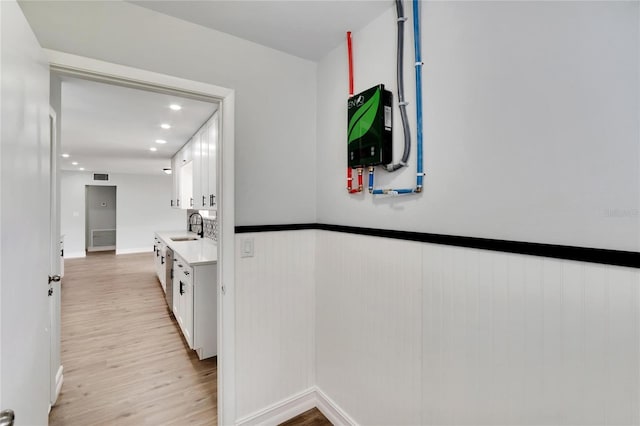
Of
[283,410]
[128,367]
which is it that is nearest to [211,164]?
[128,367]

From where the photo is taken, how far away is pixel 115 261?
291 inches

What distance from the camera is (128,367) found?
2660 mm

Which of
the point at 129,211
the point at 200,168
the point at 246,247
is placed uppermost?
the point at 200,168

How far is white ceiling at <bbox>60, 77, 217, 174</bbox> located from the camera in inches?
106

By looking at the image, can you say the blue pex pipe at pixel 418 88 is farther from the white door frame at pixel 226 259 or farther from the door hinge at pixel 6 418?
the door hinge at pixel 6 418

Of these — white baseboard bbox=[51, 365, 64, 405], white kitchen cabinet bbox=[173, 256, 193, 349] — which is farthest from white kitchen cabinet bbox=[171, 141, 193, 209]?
white baseboard bbox=[51, 365, 64, 405]

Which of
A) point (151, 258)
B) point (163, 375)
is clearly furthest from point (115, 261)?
point (163, 375)

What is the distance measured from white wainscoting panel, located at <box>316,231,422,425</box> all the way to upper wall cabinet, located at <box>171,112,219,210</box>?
175cm

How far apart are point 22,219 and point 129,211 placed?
9.01m

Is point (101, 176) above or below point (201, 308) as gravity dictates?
above

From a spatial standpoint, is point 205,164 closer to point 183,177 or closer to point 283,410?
point 183,177

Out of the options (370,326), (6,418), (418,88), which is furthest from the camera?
(370,326)

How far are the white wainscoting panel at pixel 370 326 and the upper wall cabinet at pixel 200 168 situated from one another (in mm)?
1749

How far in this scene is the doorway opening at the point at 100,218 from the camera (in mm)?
9133
